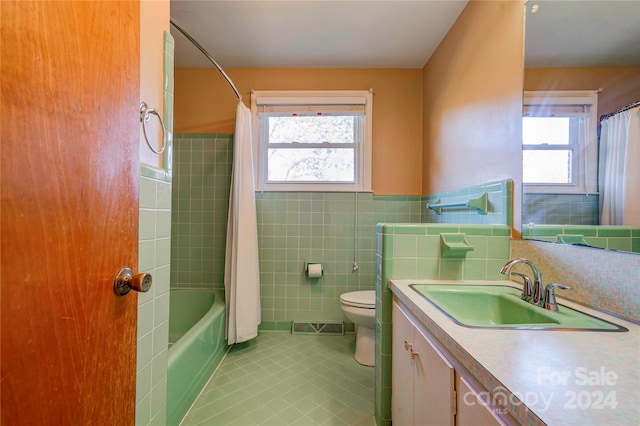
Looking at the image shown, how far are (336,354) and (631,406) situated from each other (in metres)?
1.81

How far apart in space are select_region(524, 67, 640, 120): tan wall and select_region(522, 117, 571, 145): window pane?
0.12 metres

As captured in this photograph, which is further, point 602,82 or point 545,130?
point 545,130

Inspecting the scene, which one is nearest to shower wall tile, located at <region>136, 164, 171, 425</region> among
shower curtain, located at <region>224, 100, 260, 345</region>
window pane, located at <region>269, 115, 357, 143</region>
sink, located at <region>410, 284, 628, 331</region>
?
shower curtain, located at <region>224, 100, 260, 345</region>

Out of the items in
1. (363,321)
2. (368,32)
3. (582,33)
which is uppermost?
(368,32)

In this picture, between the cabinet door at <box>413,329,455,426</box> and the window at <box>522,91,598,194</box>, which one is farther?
the window at <box>522,91,598,194</box>

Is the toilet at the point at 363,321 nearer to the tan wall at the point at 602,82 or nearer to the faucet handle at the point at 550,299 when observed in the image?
the faucet handle at the point at 550,299

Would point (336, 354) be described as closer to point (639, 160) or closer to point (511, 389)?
point (511, 389)

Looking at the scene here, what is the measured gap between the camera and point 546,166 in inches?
43.5

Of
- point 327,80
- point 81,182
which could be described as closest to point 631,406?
point 81,182

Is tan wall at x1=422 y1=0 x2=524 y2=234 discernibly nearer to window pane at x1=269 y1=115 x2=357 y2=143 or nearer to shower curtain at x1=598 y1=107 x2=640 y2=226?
shower curtain at x1=598 y1=107 x2=640 y2=226

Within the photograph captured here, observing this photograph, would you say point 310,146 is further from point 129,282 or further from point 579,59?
point 129,282

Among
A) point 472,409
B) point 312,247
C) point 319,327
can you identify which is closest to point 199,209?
point 312,247

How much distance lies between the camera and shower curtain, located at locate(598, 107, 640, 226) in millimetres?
799

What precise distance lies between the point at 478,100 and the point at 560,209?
82 cm
